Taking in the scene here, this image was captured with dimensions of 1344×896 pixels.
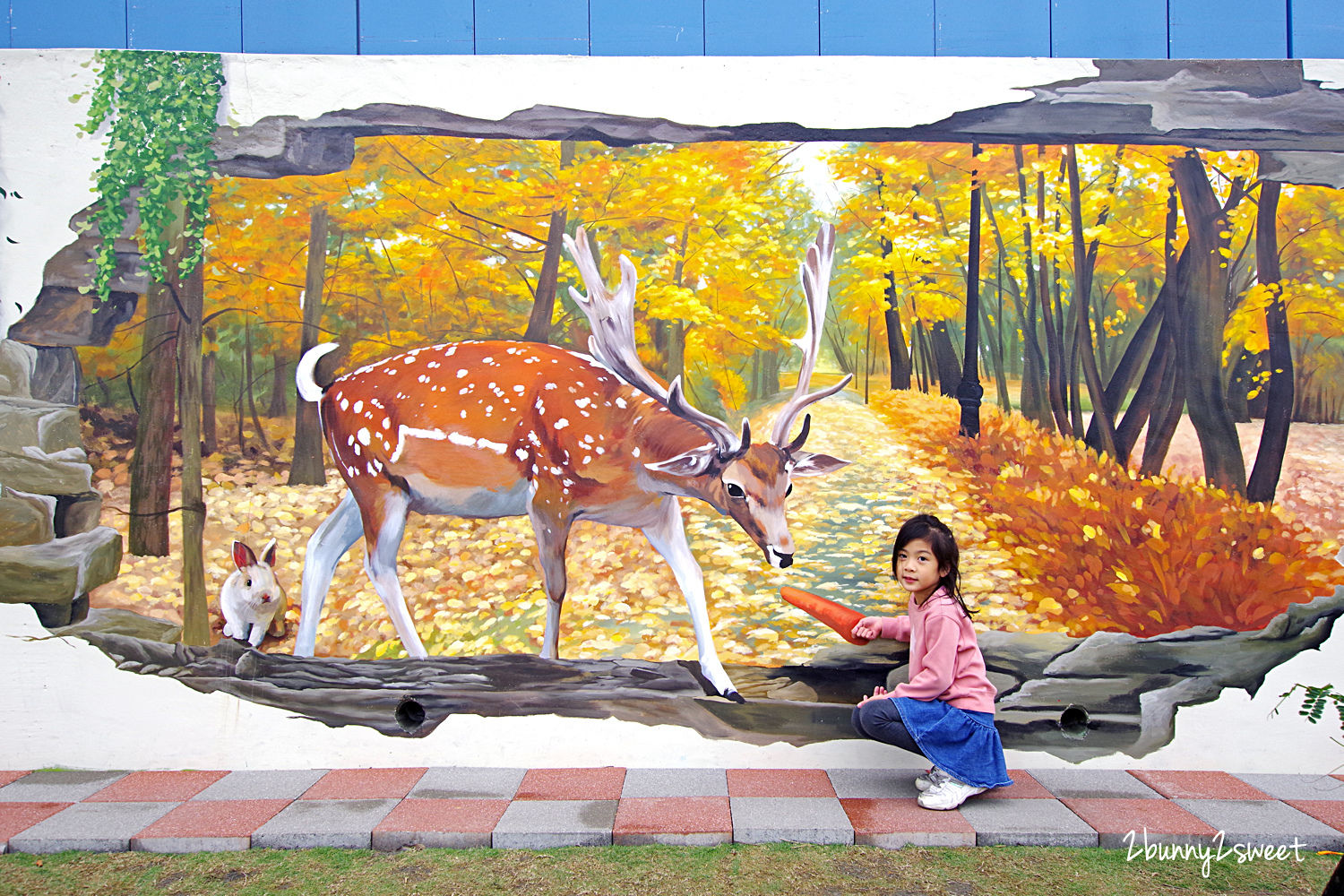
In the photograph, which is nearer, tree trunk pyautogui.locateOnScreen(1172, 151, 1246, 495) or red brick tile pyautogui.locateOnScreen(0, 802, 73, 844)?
red brick tile pyautogui.locateOnScreen(0, 802, 73, 844)

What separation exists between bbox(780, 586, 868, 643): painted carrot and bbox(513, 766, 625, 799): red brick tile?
1.06 meters

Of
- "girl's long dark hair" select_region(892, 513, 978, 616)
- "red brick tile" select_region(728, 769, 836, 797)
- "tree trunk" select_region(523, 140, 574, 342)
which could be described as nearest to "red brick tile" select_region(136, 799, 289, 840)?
"red brick tile" select_region(728, 769, 836, 797)

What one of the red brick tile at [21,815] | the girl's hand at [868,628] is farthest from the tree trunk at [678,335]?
the red brick tile at [21,815]

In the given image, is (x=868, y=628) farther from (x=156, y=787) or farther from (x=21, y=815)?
(x=21, y=815)

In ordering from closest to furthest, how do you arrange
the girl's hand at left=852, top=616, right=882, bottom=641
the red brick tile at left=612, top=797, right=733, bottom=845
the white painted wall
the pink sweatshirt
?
1. the red brick tile at left=612, top=797, right=733, bottom=845
2. the pink sweatshirt
3. the girl's hand at left=852, top=616, right=882, bottom=641
4. the white painted wall

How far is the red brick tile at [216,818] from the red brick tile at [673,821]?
53.7 inches

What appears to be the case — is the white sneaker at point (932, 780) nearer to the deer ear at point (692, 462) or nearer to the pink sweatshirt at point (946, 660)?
the pink sweatshirt at point (946, 660)

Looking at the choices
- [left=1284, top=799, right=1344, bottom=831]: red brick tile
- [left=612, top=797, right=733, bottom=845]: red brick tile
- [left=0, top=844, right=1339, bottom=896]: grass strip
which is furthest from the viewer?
[left=1284, top=799, right=1344, bottom=831]: red brick tile

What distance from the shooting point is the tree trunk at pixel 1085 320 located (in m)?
3.97

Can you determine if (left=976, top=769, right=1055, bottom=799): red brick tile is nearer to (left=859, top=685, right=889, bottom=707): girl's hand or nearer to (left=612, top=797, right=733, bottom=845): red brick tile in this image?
(left=859, top=685, right=889, bottom=707): girl's hand

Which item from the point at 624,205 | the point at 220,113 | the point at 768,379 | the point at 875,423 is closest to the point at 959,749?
the point at 875,423

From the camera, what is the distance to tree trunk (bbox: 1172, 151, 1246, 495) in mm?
3947

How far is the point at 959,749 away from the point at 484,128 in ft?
10.8

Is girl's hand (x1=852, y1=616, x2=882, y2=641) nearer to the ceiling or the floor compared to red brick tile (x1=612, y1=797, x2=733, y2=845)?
nearer to the ceiling
